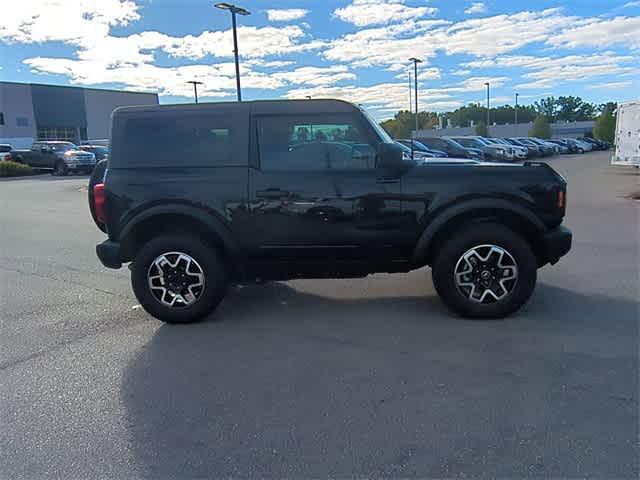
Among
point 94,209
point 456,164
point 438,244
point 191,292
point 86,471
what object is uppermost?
point 456,164

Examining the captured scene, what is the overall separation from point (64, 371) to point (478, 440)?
2984mm

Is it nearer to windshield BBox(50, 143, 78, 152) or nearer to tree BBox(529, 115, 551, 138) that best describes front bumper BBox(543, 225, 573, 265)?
windshield BBox(50, 143, 78, 152)

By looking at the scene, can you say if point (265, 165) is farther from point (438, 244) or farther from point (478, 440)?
point (478, 440)

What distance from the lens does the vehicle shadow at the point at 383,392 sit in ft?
9.00

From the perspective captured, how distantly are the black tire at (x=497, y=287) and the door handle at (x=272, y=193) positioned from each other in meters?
1.50

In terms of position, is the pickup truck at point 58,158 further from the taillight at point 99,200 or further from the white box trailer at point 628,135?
the taillight at point 99,200

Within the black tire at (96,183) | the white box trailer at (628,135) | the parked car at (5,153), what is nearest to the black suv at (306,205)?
the black tire at (96,183)

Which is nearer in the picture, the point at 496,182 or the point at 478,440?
the point at 478,440

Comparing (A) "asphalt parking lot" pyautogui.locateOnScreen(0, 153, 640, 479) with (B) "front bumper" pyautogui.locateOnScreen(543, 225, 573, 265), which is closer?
(A) "asphalt parking lot" pyautogui.locateOnScreen(0, 153, 640, 479)

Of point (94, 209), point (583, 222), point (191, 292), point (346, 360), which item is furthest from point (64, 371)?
point (583, 222)

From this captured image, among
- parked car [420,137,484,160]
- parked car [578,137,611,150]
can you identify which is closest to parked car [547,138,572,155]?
parked car [578,137,611,150]

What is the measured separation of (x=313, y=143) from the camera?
464cm

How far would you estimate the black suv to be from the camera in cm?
456

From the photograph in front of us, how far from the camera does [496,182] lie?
4535 mm
